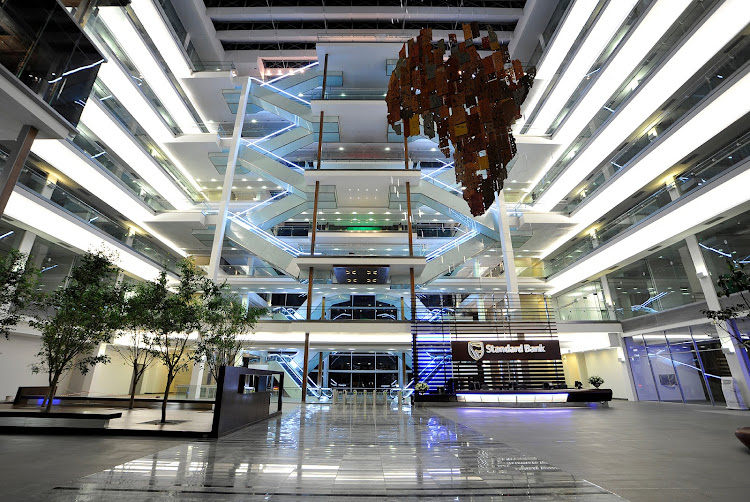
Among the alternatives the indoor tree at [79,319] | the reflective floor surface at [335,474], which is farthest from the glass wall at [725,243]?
the indoor tree at [79,319]

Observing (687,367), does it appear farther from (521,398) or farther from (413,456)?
(413,456)

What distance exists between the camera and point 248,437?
20.6 ft

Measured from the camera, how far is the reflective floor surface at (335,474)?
10.3ft

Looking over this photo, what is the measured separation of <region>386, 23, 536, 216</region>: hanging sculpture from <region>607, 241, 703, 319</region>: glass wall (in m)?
11.3

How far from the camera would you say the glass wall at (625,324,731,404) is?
506 inches

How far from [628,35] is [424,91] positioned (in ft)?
38.5

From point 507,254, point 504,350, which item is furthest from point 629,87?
point 504,350

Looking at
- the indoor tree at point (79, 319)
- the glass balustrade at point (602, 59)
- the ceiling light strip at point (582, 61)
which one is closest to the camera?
the indoor tree at point (79, 319)

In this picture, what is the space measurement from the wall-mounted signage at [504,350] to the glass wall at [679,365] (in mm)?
4845

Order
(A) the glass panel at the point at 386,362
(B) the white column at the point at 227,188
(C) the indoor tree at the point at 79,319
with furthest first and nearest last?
(A) the glass panel at the point at 386,362
(B) the white column at the point at 227,188
(C) the indoor tree at the point at 79,319

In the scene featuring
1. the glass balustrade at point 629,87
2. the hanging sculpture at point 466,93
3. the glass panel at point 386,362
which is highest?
the glass balustrade at point 629,87

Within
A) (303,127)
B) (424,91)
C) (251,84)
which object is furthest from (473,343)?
(251,84)

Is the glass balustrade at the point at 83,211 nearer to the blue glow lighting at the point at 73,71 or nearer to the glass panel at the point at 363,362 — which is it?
the blue glow lighting at the point at 73,71

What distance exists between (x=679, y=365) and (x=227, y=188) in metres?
22.3
